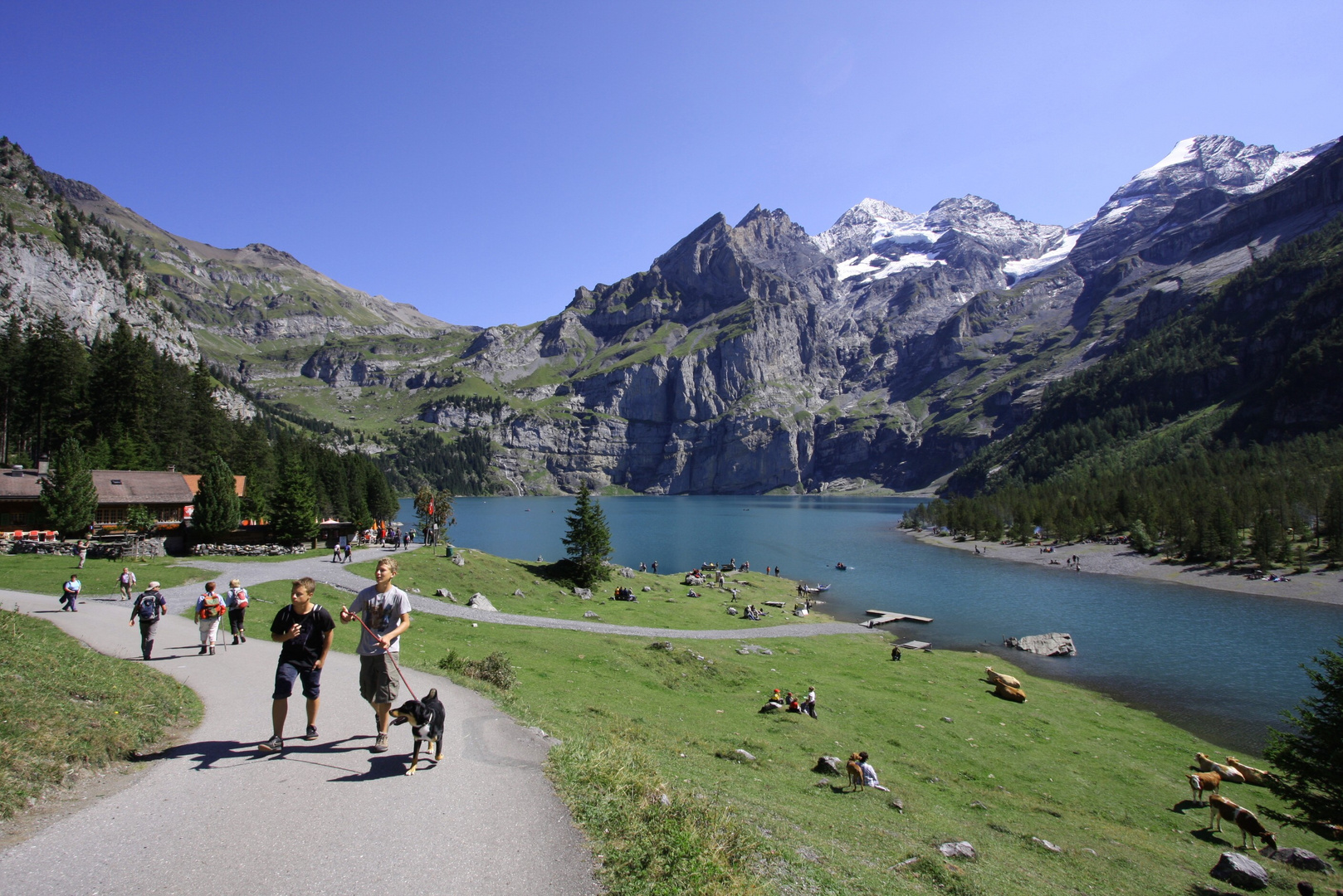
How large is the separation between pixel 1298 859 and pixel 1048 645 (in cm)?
3348

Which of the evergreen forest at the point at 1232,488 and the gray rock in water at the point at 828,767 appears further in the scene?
the evergreen forest at the point at 1232,488

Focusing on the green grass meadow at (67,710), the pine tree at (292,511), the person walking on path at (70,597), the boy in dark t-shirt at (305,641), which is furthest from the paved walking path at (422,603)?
the boy in dark t-shirt at (305,641)

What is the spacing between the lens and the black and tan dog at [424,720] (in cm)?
Answer: 1002

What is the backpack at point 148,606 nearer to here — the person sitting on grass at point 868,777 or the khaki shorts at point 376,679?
the khaki shorts at point 376,679

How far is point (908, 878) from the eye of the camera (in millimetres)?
11602

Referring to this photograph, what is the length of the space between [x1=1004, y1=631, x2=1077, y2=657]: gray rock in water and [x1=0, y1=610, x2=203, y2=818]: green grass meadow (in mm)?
55813

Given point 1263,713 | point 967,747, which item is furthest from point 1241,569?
point 967,747

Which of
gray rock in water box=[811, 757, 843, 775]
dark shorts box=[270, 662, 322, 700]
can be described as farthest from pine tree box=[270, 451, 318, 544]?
gray rock in water box=[811, 757, 843, 775]

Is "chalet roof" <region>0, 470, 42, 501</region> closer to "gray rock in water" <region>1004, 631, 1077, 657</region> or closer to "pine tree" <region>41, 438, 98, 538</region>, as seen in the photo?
"pine tree" <region>41, 438, 98, 538</region>

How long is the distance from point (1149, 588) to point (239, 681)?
320ft

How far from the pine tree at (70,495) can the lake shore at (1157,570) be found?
390 ft

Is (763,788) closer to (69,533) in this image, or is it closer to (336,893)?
(336,893)

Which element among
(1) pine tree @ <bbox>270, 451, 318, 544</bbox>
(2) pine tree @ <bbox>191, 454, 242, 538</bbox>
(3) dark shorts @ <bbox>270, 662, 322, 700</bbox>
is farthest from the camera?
(1) pine tree @ <bbox>270, 451, 318, 544</bbox>

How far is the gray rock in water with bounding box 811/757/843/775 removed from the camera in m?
19.7
